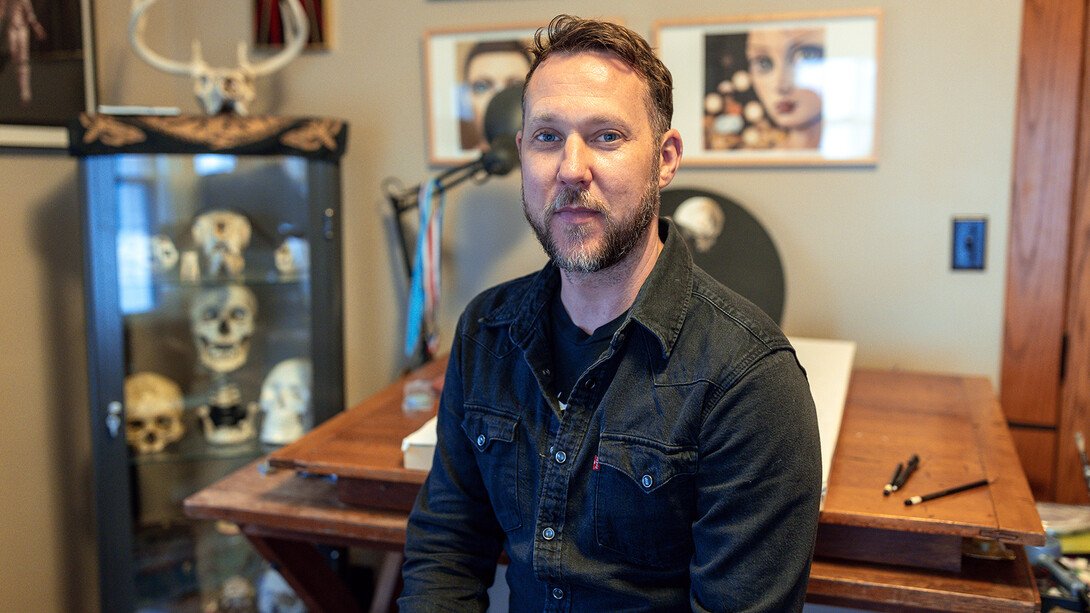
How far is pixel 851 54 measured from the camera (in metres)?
1.92

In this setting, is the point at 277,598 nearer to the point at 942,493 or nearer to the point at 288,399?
the point at 288,399

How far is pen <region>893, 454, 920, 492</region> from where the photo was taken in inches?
49.4

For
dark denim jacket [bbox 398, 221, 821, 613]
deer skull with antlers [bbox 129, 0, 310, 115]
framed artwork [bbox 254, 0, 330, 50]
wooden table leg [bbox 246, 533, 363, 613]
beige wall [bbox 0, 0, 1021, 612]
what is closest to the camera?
dark denim jacket [bbox 398, 221, 821, 613]

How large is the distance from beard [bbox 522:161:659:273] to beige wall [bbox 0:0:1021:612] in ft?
3.26

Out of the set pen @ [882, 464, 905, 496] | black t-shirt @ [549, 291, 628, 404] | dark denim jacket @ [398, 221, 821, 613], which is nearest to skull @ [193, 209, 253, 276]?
dark denim jacket @ [398, 221, 821, 613]

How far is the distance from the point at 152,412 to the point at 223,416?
0.17 metres

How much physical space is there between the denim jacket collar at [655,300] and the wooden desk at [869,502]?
32cm

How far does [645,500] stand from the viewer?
1090 millimetres

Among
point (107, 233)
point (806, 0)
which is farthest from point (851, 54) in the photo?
point (107, 233)

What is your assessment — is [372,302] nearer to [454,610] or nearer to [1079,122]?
[454,610]

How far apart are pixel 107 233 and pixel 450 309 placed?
0.85 meters

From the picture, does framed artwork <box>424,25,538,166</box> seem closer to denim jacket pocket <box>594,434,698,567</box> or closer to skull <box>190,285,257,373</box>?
skull <box>190,285,257,373</box>

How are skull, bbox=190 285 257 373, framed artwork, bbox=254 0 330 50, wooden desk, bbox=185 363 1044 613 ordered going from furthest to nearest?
framed artwork, bbox=254 0 330 50 < skull, bbox=190 285 257 373 < wooden desk, bbox=185 363 1044 613

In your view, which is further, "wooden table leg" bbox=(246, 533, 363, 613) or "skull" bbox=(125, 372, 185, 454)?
"skull" bbox=(125, 372, 185, 454)
